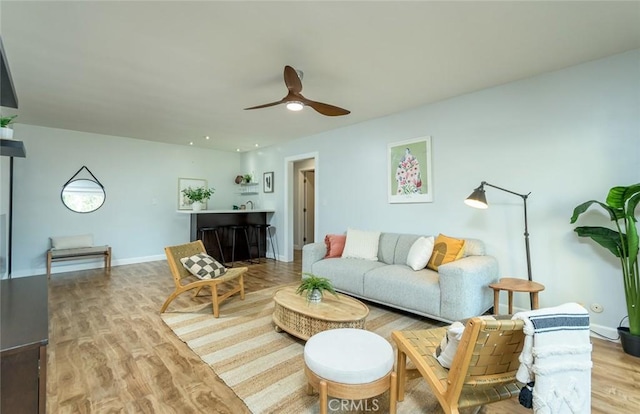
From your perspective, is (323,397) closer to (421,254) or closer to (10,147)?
(10,147)

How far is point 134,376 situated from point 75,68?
2807 mm

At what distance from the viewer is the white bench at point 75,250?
15.1 feet

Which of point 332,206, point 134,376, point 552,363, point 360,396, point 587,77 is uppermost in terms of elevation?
point 587,77

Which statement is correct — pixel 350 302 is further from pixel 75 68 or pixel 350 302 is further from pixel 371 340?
pixel 75 68

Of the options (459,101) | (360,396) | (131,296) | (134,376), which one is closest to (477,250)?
(459,101)

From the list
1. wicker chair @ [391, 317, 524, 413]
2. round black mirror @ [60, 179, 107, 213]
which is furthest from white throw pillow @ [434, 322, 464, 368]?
round black mirror @ [60, 179, 107, 213]

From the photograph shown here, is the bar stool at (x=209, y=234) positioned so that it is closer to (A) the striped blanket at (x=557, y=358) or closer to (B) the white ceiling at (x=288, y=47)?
(B) the white ceiling at (x=288, y=47)

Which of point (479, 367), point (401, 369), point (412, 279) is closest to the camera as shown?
point (479, 367)

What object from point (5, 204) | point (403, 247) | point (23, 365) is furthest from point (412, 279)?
point (5, 204)

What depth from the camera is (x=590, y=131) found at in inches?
104

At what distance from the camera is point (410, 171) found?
392 centimetres

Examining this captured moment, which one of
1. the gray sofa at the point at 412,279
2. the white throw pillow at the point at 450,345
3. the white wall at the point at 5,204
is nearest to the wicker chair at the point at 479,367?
the white throw pillow at the point at 450,345

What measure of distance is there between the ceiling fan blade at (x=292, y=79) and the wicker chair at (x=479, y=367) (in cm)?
218

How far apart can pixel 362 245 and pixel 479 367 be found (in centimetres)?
266
